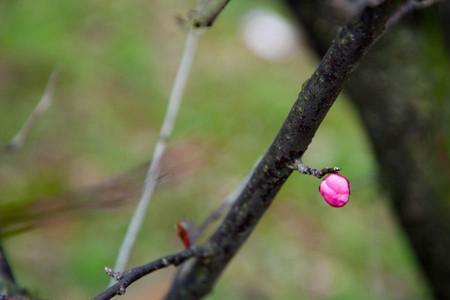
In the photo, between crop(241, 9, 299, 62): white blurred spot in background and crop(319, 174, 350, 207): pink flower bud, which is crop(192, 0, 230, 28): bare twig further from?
crop(241, 9, 299, 62): white blurred spot in background

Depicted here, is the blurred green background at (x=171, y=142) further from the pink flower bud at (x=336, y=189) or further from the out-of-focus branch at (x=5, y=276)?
the pink flower bud at (x=336, y=189)

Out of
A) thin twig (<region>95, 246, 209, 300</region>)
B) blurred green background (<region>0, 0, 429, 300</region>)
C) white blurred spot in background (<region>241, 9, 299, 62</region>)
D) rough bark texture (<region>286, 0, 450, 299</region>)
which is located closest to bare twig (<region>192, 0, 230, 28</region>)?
thin twig (<region>95, 246, 209, 300</region>)

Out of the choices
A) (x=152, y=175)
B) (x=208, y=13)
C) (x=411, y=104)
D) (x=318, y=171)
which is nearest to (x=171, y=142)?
(x=411, y=104)

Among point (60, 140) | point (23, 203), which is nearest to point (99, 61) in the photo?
point (60, 140)

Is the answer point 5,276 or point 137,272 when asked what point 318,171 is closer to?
point 137,272

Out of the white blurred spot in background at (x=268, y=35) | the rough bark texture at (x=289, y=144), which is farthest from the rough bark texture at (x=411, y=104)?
the white blurred spot in background at (x=268, y=35)

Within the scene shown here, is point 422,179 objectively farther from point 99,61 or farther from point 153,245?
point 99,61
